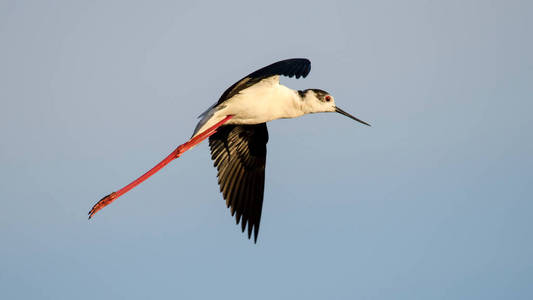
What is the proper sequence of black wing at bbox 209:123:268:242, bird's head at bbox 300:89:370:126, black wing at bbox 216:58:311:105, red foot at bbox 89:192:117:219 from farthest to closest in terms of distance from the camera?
1. black wing at bbox 209:123:268:242
2. bird's head at bbox 300:89:370:126
3. red foot at bbox 89:192:117:219
4. black wing at bbox 216:58:311:105

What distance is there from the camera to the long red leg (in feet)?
28.0

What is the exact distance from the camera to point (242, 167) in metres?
9.73

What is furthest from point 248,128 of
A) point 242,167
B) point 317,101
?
point 317,101

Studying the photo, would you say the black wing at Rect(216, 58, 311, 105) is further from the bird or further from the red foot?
the red foot

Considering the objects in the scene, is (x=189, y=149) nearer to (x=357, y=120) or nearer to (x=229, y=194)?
(x=229, y=194)

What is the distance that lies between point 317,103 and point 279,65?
1.37 metres

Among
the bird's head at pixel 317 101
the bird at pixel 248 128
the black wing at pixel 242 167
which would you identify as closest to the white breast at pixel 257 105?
the bird at pixel 248 128

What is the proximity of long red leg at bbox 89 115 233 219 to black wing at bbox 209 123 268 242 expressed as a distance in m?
0.56

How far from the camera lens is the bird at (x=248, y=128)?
8.45 meters

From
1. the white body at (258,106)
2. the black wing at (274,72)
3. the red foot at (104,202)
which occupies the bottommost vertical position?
the red foot at (104,202)

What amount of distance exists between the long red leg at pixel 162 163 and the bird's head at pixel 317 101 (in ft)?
3.20

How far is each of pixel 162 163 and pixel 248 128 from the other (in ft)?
4.26

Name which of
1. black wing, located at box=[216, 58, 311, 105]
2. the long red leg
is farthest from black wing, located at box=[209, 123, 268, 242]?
black wing, located at box=[216, 58, 311, 105]

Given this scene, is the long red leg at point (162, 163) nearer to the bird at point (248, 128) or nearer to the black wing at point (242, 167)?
the bird at point (248, 128)
